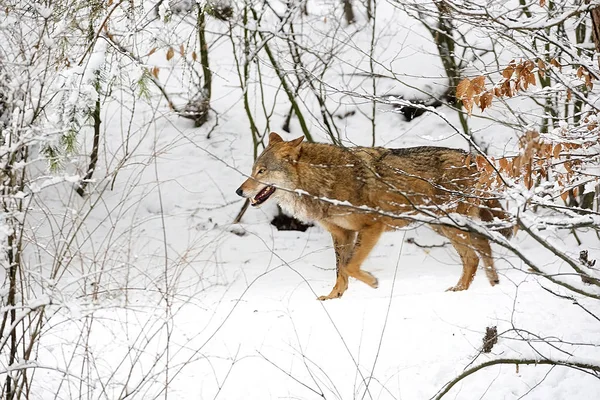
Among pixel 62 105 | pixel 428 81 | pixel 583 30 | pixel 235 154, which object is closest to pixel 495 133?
pixel 428 81

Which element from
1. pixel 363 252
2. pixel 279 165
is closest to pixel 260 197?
pixel 279 165

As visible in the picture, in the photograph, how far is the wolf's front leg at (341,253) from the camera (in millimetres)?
6469

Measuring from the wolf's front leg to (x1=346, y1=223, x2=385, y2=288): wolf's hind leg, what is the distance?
81mm

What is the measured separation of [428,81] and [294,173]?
216 inches

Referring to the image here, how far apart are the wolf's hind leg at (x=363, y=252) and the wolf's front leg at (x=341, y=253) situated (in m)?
0.08

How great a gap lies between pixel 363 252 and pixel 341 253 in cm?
28

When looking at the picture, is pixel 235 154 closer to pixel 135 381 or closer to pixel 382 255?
pixel 382 255

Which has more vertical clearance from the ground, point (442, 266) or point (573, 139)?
point (573, 139)

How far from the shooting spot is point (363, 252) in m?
6.41

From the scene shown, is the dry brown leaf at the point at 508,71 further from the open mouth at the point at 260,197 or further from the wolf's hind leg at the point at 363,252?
the open mouth at the point at 260,197

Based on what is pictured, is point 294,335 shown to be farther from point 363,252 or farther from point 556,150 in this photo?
point 556,150

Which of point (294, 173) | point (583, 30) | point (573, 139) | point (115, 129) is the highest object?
point (115, 129)

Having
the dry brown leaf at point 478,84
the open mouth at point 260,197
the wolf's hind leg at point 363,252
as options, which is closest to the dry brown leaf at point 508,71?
the dry brown leaf at point 478,84

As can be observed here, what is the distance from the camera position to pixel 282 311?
526 cm
